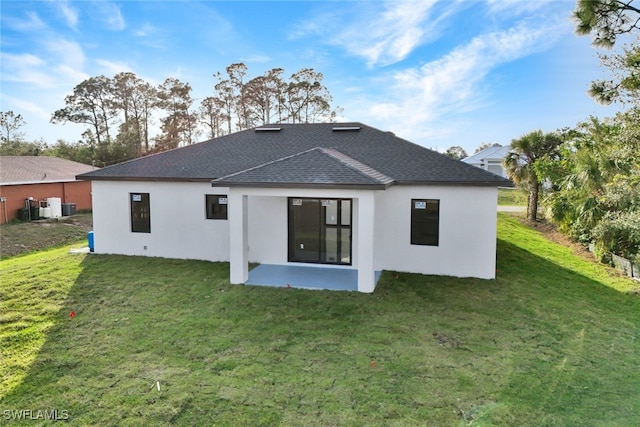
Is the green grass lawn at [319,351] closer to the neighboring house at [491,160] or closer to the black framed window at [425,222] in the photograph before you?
the black framed window at [425,222]

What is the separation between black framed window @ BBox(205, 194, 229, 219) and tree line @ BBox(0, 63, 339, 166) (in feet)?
83.6

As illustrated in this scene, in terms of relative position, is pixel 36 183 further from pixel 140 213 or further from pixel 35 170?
pixel 140 213

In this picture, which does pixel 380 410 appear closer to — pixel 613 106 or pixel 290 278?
pixel 290 278

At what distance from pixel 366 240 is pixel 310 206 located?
2930mm

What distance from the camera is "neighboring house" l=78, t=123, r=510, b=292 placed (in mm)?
9938

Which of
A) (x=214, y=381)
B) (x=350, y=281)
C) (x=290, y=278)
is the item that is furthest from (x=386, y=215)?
(x=214, y=381)

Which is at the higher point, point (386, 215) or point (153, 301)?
point (386, 215)

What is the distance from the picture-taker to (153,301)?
9.10 m

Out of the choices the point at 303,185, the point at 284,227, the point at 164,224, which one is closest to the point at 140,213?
the point at 164,224

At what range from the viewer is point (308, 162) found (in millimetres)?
10703

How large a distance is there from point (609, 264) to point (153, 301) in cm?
1407

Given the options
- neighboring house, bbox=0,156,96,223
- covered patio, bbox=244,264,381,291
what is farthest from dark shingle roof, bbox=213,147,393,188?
neighboring house, bbox=0,156,96,223

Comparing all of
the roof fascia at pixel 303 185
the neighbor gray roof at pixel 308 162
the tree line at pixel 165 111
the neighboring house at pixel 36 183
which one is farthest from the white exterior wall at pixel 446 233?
the tree line at pixel 165 111

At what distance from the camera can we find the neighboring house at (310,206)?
994cm
